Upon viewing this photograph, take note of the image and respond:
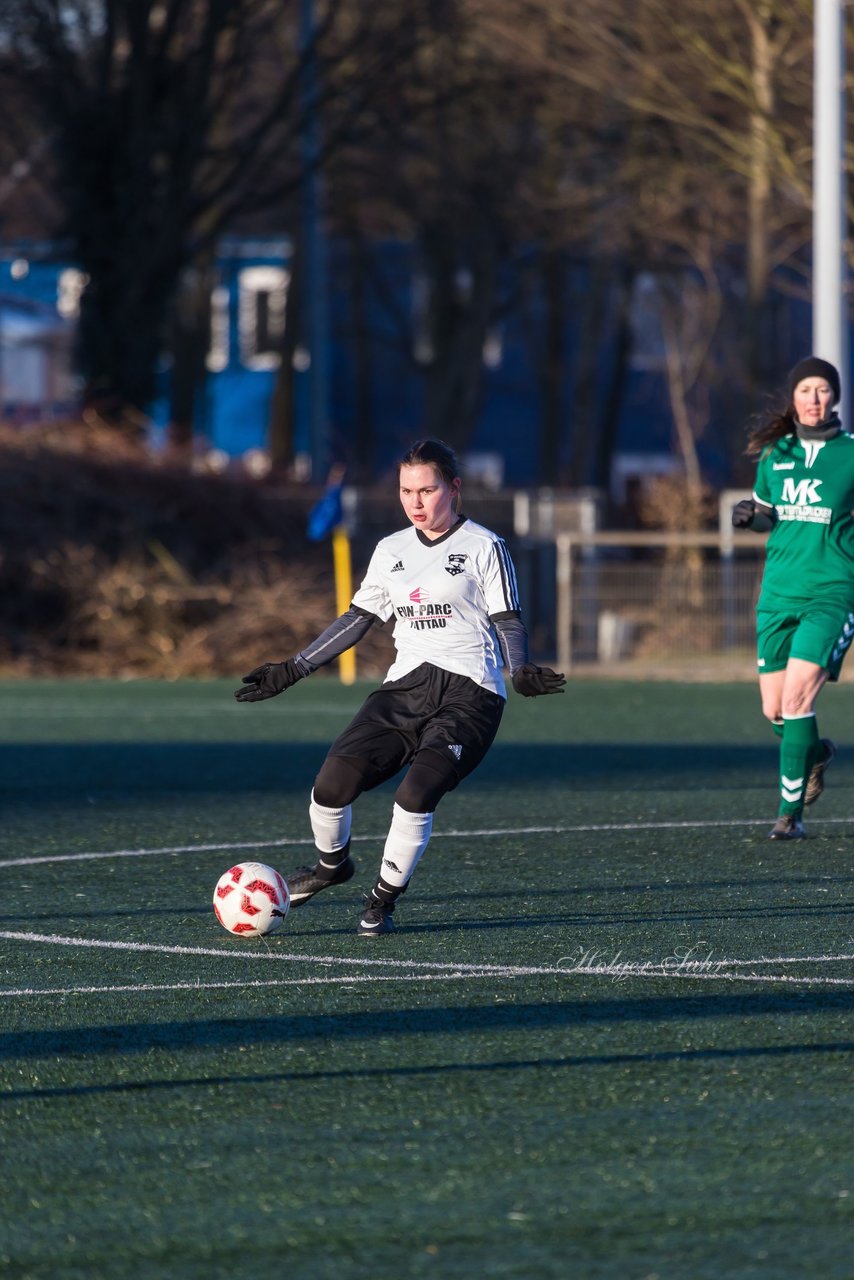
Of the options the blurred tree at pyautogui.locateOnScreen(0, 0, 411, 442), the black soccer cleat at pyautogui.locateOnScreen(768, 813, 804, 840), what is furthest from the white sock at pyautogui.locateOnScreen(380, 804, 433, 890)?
the blurred tree at pyautogui.locateOnScreen(0, 0, 411, 442)

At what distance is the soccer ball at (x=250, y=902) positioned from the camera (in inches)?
283

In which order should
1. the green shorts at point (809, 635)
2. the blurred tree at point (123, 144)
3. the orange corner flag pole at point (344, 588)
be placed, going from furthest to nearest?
the blurred tree at point (123, 144), the orange corner flag pole at point (344, 588), the green shorts at point (809, 635)

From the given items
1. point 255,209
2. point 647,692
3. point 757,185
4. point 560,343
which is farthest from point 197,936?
point 560,343

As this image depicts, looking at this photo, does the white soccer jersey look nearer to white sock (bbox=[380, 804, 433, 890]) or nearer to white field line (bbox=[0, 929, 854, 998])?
white sock (bbox=[380, 804, 433, 890])

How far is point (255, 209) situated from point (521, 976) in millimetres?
24873

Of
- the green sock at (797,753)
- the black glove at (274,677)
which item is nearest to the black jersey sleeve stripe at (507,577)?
the black glove at (274,677)

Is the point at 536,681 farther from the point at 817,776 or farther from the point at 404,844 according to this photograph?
the point at 817,776

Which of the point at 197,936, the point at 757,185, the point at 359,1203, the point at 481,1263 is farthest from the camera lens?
the point at 757,185

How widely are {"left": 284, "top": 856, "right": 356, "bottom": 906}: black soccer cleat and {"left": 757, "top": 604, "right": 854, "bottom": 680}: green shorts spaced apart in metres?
2.63

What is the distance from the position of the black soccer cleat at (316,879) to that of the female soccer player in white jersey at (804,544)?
2494 millimetres

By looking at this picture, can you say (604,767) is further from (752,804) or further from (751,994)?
(751,994)

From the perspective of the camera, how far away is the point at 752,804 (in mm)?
11086

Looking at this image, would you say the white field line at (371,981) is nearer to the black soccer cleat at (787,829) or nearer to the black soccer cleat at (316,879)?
the black soccer cleat at (316,879)

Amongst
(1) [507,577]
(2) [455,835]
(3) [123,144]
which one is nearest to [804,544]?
A: (2) [455,835]
